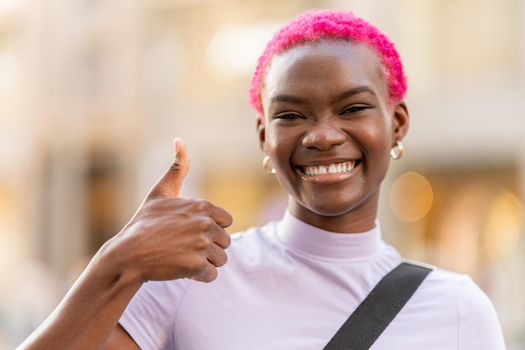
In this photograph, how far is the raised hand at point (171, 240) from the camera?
2139 millimetres

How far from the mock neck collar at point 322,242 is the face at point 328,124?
0.11 m

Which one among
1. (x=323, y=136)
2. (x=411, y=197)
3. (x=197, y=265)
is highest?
(x=323, y=136)

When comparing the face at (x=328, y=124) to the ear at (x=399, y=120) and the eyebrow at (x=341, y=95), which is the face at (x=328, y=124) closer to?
the eyebrow at (x=341, y=95)

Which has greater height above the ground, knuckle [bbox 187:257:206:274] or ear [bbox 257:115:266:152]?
ear [bbox 257:115:266:152]

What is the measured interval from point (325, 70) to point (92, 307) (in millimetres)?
908

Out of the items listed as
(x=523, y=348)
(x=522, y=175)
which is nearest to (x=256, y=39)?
(x=522, y=175)

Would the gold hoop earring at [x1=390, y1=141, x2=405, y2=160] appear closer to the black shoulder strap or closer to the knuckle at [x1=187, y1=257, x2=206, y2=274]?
the black shoulder strap

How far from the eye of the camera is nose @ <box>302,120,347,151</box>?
100 inches

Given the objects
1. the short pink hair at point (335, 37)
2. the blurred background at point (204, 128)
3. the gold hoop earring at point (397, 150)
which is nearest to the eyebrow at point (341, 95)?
the short pink hair at point (335, 37)

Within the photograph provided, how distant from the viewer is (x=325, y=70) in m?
2.57

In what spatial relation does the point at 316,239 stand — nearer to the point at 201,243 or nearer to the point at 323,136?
the point at 323,136

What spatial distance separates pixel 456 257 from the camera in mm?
13711

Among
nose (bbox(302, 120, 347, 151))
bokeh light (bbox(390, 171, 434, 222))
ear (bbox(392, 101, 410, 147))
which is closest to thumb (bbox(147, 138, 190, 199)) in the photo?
nose (bbox(302, 120, 347, 151))

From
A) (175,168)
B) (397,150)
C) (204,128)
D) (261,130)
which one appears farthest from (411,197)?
(175,168)
